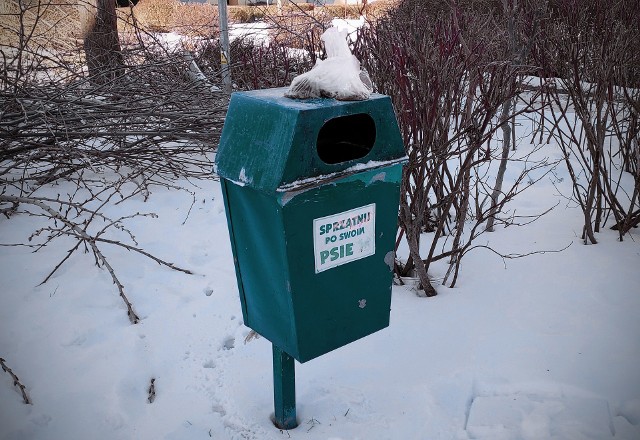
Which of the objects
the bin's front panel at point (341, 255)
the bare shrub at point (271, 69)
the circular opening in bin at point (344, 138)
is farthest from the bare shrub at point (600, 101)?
the bare shrub at point (271, 69)

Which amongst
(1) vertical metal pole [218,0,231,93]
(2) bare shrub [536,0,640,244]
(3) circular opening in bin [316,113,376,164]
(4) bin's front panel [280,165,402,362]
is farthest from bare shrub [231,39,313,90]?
(4) bin's front panel [280,165,402,362]

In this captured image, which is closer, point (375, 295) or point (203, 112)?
point (375, 295)

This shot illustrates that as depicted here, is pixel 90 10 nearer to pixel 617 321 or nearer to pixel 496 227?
pixel 496 227

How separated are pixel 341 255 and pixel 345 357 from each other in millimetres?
856

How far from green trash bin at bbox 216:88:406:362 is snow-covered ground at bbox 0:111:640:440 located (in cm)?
44

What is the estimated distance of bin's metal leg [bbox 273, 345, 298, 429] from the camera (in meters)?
2.01

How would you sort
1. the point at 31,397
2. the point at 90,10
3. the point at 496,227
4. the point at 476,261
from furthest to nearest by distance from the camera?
1. the point at 90,10
2. the point at 496,227
3. the point at 476,261
4. the point at 31,397

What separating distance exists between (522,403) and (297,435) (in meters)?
0.91

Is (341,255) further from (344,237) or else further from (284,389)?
(284,389)

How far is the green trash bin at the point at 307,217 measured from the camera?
1.59 metres

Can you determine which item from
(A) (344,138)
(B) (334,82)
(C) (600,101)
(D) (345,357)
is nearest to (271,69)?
(C) (600,101)

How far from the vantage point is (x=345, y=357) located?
97.2 inches

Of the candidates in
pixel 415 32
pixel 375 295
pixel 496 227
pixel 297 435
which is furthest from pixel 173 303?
pixel 496 227

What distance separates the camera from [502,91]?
298 cm
